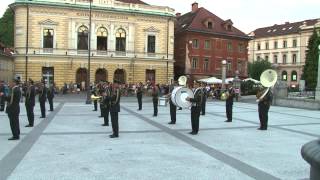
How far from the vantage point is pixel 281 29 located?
114875 millimetres

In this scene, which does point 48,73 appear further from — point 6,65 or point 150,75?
point 150,75

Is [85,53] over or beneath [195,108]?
over

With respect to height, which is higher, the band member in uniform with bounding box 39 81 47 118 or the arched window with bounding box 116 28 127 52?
the arched window with bounding box 116 28 127 52

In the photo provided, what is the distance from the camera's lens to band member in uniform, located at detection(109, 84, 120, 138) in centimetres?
1433

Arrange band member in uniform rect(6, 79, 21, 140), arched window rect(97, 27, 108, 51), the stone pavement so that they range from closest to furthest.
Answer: the stone pavement, band member in uniform rect(6, 79, 21, 140), arched window rect(97, 27, 108, 51)

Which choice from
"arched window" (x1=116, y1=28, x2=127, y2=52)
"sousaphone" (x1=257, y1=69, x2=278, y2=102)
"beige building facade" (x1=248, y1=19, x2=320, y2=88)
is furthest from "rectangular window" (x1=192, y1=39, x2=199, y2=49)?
"sousaphone" (x1=257, y1=69, x2=278, y2=102)

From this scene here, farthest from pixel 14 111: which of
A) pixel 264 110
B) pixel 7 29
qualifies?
pixel 7 29

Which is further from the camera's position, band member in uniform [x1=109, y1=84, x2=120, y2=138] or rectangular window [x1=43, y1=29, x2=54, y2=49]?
rectangular window [x1=43, y1=29, x2=54, y2=49]

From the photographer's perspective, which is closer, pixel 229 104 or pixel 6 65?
pixel 229 104

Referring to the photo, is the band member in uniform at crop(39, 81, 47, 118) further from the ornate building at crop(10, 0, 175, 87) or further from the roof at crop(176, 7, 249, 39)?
the roof at crop(176, 7, 249, 39)

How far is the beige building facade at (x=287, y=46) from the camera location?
350 feet

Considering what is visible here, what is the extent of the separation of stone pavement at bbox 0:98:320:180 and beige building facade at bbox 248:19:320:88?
299 feet

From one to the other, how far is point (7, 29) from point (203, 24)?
94.3ft

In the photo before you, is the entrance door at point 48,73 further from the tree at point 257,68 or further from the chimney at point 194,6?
the tree at point 257,68
